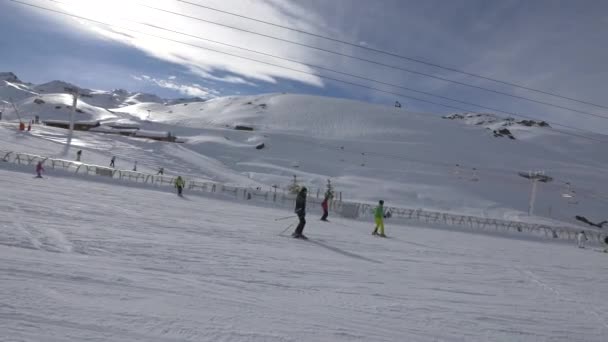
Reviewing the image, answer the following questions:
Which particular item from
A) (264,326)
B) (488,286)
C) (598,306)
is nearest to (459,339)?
(264,326)

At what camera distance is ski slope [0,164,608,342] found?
12.5ft

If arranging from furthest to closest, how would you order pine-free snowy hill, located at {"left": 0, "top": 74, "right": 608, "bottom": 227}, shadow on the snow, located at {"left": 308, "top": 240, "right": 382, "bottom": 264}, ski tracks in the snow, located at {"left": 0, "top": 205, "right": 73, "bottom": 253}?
pine-free snowy hill, located at {"left": 0, "top": 74, "right": 608, "bottom": 227} < shadow on the snow, located at {"left": 308, "top": 240, "right": 382, "bottom": 264} < ski tracks in the snow, located at {"left": 0, "top": 205, "right": 73, "bottom": 253}

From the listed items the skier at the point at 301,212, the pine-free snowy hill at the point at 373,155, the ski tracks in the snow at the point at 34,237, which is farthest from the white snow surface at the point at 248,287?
the pine-free snowy hill at the point at 373,155

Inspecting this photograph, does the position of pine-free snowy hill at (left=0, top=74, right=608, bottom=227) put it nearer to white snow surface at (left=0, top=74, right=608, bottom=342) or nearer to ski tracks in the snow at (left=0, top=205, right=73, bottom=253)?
white snow surface at (left=0, top=74, right=608, bottom=342)

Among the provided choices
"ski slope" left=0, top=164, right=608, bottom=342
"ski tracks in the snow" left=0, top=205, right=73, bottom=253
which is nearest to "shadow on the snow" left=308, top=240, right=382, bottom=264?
"ski slope" left=0, top=164, right=608, bottom=342

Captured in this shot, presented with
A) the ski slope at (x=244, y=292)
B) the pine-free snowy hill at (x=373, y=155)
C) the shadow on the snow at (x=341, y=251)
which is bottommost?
the ski slope at (x=244, y=292)

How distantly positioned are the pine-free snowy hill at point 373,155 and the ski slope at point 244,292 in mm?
32183

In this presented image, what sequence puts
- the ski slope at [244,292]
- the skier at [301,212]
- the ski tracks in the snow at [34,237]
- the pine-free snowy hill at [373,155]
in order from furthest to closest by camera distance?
1. the pine-free snowy hill at [373,155]
2. the skier at [301,212]
3. the ski tracks in the snow at [34,237]
4. the ski slope at [244,292]

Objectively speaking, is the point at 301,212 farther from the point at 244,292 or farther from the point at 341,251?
the point at 244,292

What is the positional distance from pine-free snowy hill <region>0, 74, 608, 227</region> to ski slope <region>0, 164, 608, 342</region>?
32183 mm

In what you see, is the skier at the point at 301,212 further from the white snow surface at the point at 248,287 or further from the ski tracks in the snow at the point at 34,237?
the ski tracks in the snow at the point at 34,237

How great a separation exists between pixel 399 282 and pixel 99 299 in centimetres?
477

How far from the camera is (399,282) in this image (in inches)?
270

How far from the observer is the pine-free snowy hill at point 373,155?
149 feet
